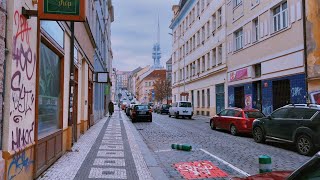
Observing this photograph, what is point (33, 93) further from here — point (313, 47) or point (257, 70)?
point (257, 70)

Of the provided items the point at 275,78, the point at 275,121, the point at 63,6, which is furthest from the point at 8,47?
the point at 275,78

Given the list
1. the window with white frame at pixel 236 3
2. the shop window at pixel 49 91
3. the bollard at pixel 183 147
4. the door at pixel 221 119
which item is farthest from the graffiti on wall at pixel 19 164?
the window with white frame at pixel 236 3

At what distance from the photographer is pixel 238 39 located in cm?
3169

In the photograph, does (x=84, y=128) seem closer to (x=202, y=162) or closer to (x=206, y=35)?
(x=202, y=162)

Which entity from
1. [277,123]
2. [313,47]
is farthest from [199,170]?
[313,47]

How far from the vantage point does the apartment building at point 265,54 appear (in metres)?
21.6

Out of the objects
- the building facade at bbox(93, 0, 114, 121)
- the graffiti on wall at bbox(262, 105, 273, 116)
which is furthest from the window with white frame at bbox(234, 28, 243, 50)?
the building facade at bbox(93, 0, 114, 121)

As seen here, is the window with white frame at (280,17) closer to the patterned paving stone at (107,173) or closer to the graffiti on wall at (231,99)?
the graffiti on wall at (231,99)

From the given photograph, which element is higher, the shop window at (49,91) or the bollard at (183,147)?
the shop window at (49,91)

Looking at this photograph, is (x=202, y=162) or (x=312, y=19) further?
(x=312, y=19)

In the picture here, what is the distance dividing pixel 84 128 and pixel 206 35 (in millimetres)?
27290

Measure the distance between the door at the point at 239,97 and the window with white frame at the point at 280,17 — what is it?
7.24m

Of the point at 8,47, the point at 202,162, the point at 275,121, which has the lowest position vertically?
the point at 202,162

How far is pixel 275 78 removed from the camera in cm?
2427
